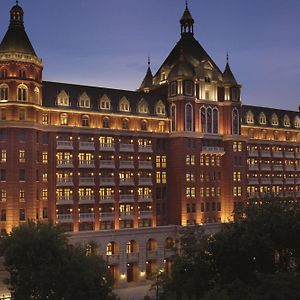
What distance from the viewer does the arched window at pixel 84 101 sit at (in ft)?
280

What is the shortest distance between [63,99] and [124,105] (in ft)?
37.4

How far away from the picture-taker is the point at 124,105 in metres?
89.9

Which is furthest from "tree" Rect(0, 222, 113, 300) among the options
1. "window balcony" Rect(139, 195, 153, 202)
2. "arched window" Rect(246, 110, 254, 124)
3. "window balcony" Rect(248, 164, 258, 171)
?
"arched window" Rect(246, 110, 254, 124)

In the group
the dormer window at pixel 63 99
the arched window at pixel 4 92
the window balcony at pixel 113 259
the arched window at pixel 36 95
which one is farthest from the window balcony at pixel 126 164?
the arched window at pixel 4 92

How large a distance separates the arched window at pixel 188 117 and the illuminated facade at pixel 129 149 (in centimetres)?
18

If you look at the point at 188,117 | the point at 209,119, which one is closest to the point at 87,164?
the point at 188,117

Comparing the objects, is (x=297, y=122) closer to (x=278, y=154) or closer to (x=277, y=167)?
(x=278, y=154)

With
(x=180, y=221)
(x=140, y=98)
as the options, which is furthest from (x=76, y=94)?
(x=180, y=221)

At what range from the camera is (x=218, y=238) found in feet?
164

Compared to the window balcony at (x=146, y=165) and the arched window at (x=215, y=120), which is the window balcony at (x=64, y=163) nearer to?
the window balcony at (x=146, y=165)

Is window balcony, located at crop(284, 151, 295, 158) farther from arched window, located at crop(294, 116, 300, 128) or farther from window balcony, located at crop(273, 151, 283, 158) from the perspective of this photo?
arched window, located at crop(294, 116, 300, 128)

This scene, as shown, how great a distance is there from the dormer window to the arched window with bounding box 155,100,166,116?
17543mm

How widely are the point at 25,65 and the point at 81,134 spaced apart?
14049 millimetres

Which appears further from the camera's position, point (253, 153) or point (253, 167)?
point (253, 153)
